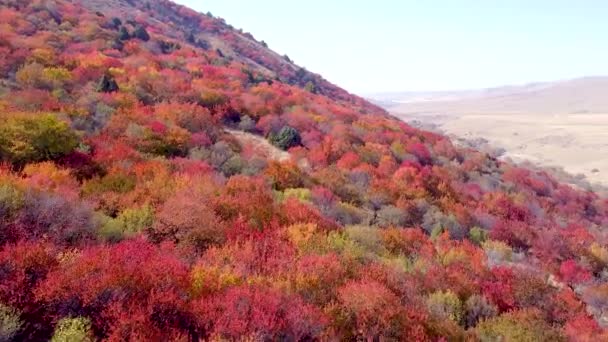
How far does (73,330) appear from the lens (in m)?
4.16

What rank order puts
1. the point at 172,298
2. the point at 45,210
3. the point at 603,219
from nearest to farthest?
the point at 172,298, the point at 45,210, the point at 603,219

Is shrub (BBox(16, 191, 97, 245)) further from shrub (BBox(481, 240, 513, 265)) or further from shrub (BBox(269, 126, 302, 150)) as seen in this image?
shrub (BBox(269, 126, 302, 150))

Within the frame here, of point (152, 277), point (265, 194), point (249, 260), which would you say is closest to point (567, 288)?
point (265, 194)

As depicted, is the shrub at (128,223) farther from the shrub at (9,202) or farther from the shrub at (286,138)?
the shrub at (286,138)

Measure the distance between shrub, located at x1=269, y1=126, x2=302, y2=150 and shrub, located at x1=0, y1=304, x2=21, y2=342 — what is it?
14.3 meters

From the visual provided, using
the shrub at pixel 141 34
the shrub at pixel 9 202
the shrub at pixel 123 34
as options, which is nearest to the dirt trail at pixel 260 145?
the shrub at pixel 9 202

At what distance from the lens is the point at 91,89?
675 inches

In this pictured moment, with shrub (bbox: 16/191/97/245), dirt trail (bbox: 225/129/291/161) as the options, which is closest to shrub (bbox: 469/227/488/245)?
dirt trail (bbox: 225/129/291/161)

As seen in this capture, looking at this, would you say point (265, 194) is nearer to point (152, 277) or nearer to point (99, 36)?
point (152, 277)

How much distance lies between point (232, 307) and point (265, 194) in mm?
5414

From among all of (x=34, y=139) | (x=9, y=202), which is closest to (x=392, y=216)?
(x=34, y=139)

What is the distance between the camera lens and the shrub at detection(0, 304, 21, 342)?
4.06 metres

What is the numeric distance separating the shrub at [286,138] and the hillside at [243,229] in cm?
10

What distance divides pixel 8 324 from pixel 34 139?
680 centimetres
